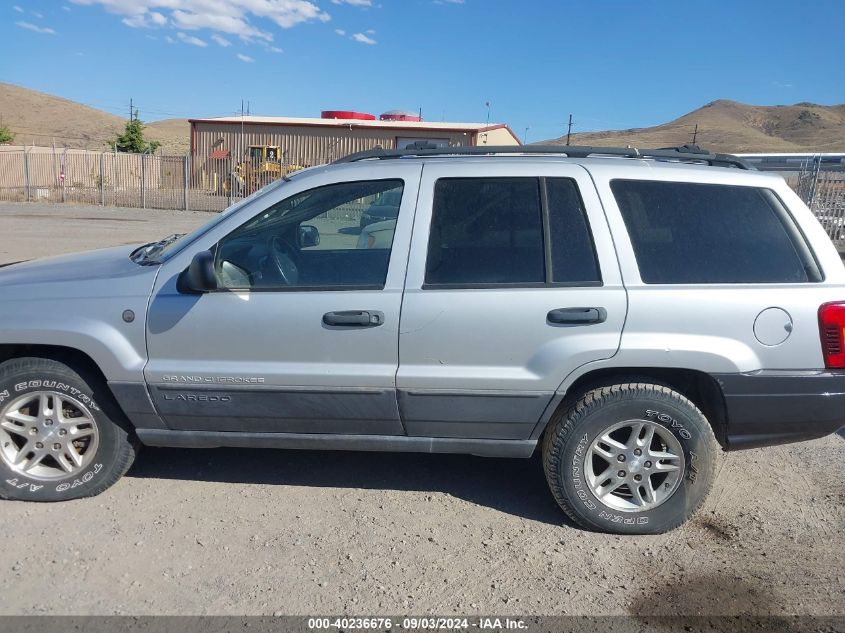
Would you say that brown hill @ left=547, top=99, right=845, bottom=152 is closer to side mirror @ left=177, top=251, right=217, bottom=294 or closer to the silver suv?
the silver suv

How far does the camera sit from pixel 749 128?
10538 cm

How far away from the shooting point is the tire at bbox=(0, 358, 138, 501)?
12.5 feet

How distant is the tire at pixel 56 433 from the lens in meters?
3.82

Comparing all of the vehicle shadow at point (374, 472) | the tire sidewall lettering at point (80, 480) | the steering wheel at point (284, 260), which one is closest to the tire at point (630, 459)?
the vehicle shadow at point (374, 472)

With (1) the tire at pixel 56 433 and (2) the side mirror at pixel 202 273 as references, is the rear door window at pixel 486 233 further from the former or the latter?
(1) the tire at pixel 56 433

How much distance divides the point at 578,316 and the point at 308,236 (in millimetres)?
1537

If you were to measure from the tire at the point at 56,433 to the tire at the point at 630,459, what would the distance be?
233 centimetres

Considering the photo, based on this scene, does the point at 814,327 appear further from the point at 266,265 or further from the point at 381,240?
the point at 266,265

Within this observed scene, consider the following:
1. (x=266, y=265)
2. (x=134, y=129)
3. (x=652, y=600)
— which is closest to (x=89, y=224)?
(x=266, y=265)

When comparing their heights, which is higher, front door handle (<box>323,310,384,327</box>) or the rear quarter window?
the rear quarter window

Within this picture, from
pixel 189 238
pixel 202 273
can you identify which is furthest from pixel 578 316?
pixel 189 238

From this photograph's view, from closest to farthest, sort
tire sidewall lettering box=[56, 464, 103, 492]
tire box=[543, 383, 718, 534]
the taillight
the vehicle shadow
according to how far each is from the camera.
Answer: the taillight
tire box=[543, 383, 718, 534]
tire sidewall lettering box=[56, 464, 103, 492]
the vehicle shadow

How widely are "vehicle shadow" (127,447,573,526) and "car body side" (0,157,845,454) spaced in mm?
562

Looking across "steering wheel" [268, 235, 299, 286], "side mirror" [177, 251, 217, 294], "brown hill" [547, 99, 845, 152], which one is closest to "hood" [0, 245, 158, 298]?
"side mirror" [177, 251, 217, 294]
